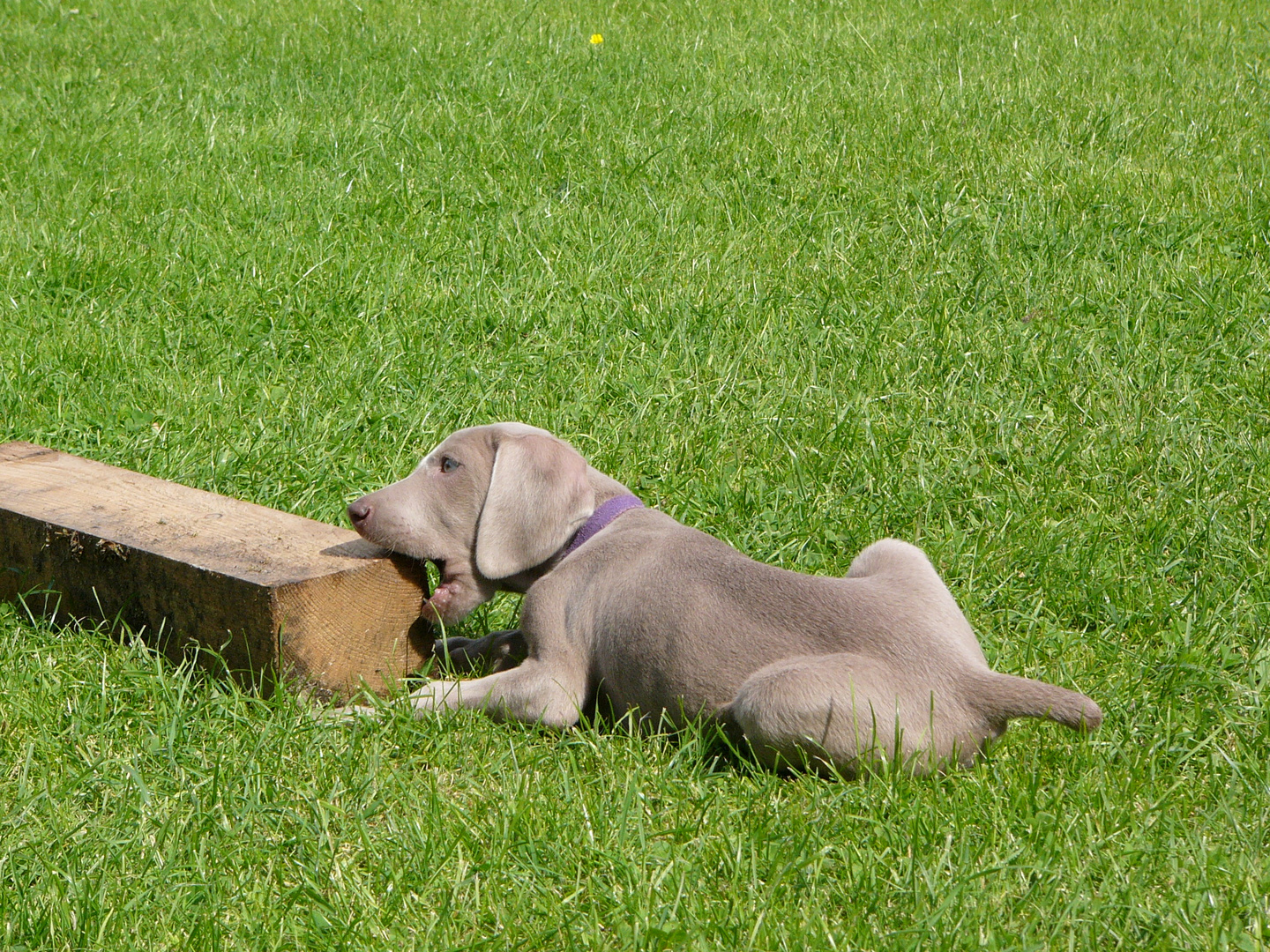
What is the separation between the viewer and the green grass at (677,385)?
104 inches

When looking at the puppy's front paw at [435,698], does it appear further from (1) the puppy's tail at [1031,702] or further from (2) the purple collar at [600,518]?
(1) the puppy's tail at [1031,702]

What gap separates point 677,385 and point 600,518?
66.2 inches

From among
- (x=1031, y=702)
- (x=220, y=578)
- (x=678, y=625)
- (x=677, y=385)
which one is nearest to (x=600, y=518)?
(x=678, y=625)

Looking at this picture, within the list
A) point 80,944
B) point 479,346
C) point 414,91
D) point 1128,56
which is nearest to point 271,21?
point 414,91

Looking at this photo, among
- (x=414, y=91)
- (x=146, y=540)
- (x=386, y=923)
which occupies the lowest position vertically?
(x=386, y=923)

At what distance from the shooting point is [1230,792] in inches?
113

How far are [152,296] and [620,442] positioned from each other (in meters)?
2.39

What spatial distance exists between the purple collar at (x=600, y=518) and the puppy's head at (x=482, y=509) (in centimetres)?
2

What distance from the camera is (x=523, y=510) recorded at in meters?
3.44

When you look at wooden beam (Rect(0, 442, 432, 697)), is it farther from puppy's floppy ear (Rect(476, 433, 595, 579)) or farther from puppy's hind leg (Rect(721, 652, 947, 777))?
puppy's hind leg (Rect(721, 652, 947, 777))

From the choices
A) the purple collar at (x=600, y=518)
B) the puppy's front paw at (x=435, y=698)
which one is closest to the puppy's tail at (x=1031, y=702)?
the purple collar at (x=600, y=518)

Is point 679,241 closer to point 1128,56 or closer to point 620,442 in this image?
point 620,442

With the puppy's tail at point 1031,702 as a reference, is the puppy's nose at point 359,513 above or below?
above

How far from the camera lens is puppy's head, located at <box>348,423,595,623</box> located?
3.44 meters
